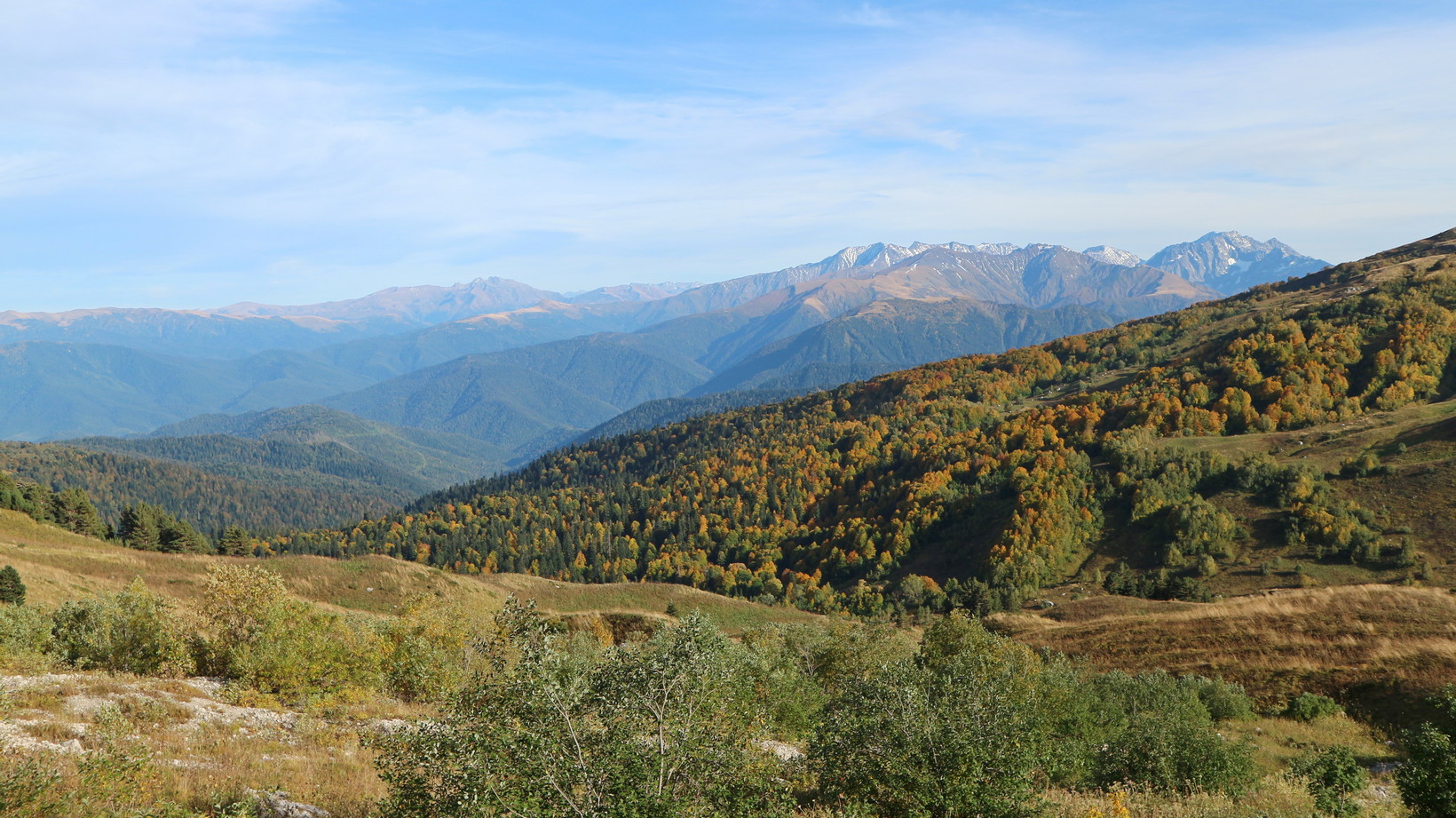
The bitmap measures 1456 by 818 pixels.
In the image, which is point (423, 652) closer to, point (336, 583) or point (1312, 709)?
point (1312, 709)

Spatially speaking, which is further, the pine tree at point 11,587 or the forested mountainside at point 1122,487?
the forested mountainside at point 1122,487

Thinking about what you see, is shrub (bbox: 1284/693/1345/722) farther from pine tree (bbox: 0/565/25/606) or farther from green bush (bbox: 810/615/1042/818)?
pine tree (bbox: 0/565/25/606)

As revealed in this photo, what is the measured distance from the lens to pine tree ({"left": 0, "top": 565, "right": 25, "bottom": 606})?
52188mm

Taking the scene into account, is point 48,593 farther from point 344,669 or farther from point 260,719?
point 260,719

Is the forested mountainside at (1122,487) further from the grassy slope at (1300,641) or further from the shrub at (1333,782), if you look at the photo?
the shrub at (1333,782)

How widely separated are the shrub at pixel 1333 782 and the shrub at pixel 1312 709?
19.3m

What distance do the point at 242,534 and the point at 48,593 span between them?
7181 cm

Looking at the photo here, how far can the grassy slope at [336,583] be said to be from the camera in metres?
69.8

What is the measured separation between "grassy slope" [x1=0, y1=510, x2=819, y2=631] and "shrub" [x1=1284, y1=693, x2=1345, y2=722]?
64764mm

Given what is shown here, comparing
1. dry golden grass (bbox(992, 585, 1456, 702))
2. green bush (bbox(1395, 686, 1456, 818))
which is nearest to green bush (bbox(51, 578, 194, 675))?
green bush (bbox(1395, 686, 1456, 818))

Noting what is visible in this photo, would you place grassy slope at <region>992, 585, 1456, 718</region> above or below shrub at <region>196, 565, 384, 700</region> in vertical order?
below

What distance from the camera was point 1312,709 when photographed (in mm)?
44594

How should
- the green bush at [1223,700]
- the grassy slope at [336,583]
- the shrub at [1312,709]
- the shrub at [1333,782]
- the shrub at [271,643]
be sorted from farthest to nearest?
the grassy slope at [336,583] < the shrub at [1312,709] < the green bush at [1223,700] < the shrub at [271,643] < the shrub at [1333,782]

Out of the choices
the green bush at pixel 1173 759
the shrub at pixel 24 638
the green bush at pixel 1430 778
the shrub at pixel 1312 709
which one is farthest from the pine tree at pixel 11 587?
the shrub at pixel 1312 709
